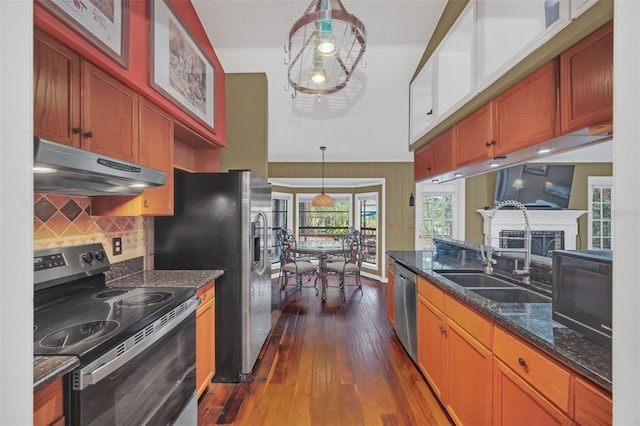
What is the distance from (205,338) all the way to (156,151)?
140 cm

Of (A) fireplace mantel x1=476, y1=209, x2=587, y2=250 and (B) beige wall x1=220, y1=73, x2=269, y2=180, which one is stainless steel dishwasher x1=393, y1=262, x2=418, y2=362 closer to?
(B) beige wall x1=220, y1=73, x2=269, y2=180

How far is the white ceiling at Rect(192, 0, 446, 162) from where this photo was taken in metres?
2.52

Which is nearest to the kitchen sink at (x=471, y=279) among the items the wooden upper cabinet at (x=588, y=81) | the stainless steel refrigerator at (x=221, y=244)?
the wooden upper cabinet at (x=588, y=81)

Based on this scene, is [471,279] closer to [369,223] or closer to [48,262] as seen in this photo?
[48,262]

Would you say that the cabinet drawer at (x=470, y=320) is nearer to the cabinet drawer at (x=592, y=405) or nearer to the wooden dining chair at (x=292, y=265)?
the cabinet drawer at (x=592, y=405)

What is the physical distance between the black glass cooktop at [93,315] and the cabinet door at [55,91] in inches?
31.0

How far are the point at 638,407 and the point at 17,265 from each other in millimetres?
1069

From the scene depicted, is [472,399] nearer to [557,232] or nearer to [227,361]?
[227,361]

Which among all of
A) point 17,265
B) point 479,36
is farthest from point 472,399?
point 479,36

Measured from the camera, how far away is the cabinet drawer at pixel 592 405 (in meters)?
0.82

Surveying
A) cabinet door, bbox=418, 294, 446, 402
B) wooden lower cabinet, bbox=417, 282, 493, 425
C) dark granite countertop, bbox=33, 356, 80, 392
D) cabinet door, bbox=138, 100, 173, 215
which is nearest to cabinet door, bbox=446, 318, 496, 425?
wooden lower cabinet, bbox=417, 282, 493, 425

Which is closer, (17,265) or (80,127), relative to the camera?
(17,265)

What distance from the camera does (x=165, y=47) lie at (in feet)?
6.29

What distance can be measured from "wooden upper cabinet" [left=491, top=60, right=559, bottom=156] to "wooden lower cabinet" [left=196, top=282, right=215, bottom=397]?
226 centimetres
